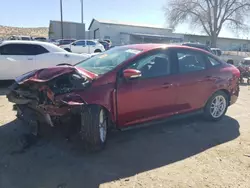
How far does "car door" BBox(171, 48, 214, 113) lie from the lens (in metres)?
4.56

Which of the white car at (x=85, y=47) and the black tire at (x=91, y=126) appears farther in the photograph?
the white car at (x=85, y=47)

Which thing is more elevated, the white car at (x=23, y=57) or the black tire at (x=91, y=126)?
the white car at (x=23, y=57)

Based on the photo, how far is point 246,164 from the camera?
3.57 metres

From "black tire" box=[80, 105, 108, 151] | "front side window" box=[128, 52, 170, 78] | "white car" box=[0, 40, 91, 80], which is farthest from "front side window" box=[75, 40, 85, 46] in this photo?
"black tire" box=[80, 105, 108, 151]

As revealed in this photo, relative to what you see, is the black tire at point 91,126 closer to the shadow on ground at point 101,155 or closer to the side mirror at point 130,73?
the shadow on ground at point 101,155

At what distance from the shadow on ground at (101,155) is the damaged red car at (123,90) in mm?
307

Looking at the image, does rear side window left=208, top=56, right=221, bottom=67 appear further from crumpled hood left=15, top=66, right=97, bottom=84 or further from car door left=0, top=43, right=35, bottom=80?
car door left=0, top=43, right=35, bottom=80

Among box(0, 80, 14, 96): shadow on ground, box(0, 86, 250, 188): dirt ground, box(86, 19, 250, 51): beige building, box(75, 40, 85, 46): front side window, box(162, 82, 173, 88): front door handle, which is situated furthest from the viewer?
box(86, 19, 250, 51): beige building

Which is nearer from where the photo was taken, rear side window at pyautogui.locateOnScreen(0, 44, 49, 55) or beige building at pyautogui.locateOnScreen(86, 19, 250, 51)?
rear side window at pyautogui.locateOnScreen(0, 44, 49, 55)

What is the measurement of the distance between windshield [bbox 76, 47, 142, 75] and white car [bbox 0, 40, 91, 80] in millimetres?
3876

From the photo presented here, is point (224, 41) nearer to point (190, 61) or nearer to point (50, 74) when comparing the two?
point (190, 61)

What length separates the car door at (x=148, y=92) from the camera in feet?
12.7

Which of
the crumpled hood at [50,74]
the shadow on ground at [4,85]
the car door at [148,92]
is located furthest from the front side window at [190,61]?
the shadow on ground at [4,85]

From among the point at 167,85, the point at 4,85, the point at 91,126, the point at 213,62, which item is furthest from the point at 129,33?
the point at 91,126
